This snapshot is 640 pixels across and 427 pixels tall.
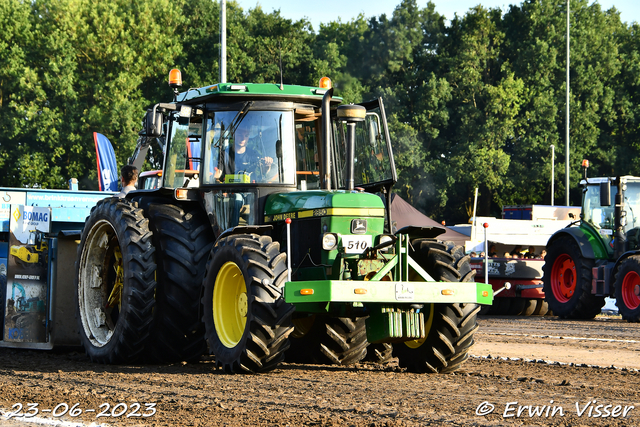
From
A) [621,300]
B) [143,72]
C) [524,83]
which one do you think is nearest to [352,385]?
[621,300]

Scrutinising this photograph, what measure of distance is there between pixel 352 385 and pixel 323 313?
94 cm

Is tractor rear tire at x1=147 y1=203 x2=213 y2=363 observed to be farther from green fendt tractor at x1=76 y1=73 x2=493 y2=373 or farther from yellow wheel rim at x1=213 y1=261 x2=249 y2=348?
Result: yellow wheel rim at x1=213 y1=261 x2=249 y2=348

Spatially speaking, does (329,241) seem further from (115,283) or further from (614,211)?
(614,211)

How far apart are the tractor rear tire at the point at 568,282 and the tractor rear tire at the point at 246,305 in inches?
434

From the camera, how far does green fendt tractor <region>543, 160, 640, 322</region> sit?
1678cm

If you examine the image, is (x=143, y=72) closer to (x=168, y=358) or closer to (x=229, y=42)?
(x=229, y=42)

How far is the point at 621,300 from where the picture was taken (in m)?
16.8

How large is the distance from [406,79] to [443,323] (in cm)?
4075

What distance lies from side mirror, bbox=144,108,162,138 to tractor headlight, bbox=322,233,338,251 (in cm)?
211

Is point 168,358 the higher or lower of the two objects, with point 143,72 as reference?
lower

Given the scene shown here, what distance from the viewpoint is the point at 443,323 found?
8203 mm

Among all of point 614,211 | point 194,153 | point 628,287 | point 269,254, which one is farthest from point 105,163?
point 269,254

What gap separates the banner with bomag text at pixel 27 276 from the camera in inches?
405

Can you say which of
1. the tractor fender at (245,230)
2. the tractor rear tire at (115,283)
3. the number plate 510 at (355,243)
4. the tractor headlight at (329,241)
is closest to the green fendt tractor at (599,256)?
the number plate 510 at (355,243)
